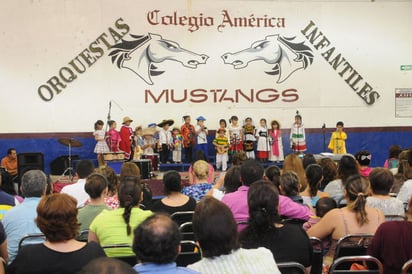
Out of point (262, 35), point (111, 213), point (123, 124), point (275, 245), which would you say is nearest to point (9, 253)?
point (111, 213)

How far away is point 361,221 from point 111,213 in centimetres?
172

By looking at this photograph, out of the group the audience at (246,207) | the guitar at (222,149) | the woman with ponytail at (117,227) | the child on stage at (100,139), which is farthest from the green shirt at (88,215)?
Answer: the guitar at (222,149)

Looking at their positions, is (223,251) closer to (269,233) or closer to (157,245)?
(157,245)

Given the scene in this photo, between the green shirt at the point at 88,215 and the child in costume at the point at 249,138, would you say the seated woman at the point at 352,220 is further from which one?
the child in costume at the point at 249,138

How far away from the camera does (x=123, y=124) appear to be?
555 inches

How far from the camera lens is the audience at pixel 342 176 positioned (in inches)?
207

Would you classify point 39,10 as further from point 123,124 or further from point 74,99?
point 123,124

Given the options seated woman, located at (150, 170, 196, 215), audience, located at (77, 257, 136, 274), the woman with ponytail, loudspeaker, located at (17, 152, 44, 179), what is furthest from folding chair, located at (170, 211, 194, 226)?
loudspeaker, located at (17, 152, 44, 179)

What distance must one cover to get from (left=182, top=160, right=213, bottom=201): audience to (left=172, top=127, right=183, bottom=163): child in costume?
8.02 m

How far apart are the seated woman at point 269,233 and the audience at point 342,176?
232cm

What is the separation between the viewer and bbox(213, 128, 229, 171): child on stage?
13969 millimetres

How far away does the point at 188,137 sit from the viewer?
14.1m

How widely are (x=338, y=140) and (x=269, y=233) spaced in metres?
12.3

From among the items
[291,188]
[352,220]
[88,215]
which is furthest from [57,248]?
[291,188]
